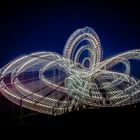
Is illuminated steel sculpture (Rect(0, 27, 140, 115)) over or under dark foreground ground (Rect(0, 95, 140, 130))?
over

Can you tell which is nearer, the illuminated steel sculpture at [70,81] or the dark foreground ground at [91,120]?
the dark foreground ground at [91,120]

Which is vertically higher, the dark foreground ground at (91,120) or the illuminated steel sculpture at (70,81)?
the illuminated steel sculpture at (70,81)

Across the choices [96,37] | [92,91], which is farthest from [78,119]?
[96,37]

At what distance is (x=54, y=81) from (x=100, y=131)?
3860 mm

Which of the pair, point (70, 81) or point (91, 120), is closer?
point (91, 120)

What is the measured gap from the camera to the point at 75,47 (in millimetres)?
11492

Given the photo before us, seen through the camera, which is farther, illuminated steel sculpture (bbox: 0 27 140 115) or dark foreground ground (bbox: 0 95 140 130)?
illuminated steel sculpture (bbox: 0 27 140 115)

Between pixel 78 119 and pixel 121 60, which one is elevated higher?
pixel 121 60

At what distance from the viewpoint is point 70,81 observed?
31.7 feet

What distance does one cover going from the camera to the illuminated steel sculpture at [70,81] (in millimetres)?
9320

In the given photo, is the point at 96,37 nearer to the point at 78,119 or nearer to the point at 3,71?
the point at 3,71

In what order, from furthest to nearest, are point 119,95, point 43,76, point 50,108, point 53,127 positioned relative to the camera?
point 43,76, point 119,95, point 50,108, point 53,127

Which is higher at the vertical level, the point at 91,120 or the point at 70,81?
the point at 70,81

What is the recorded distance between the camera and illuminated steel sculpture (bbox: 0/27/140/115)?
30.6 ft
